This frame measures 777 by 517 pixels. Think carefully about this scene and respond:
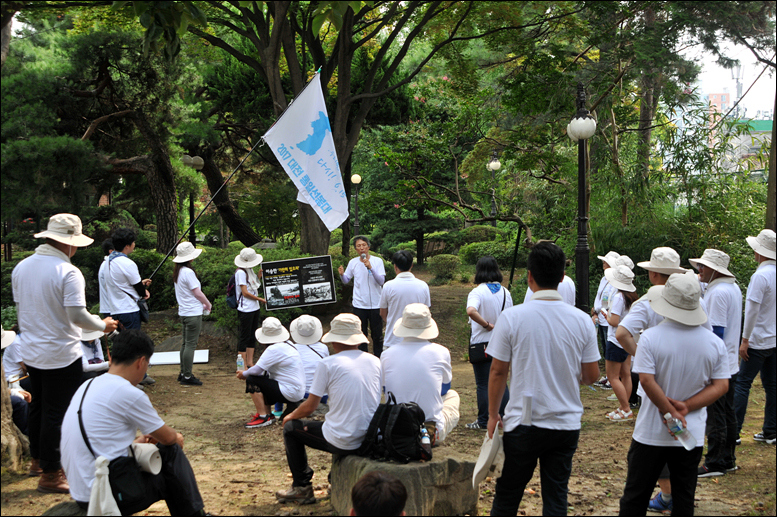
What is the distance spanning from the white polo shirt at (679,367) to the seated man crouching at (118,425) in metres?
2.80

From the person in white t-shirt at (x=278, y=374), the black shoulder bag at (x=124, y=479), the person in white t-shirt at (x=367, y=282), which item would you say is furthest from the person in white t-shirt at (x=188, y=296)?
the black shoulder bag at (x=124, y=479)

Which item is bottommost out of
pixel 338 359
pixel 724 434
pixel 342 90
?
pixel 724 434

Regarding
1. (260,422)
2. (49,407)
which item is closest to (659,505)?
(260,422)

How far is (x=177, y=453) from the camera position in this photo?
363 cm

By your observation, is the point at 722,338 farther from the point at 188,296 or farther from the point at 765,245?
the point at 188,296

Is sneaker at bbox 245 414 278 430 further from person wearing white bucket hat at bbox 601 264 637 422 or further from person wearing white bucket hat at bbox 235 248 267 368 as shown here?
person wearing white bucket hat at bbox 601 264 637 422

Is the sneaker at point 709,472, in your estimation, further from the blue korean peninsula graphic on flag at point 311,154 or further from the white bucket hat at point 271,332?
the blue korean peninsula graphic on flag at point 311,154

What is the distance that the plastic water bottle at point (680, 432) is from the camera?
10.8ft

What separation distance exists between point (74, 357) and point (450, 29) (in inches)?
361

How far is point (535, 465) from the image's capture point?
3.30 m

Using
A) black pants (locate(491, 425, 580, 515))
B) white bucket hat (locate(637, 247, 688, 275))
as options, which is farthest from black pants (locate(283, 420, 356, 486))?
white bucket hat (locate(637, 247, 688, 275))

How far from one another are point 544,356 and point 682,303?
3.09 feet

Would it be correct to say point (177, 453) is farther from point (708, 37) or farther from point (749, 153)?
point (749, 153)

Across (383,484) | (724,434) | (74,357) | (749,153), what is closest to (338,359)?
(383,484)
